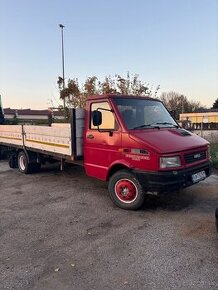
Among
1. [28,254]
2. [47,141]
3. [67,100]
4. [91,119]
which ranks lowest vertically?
[28,254]

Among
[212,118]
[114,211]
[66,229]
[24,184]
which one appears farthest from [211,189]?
[212,118]

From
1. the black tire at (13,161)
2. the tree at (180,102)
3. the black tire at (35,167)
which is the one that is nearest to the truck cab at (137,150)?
the black tire at (35,167)

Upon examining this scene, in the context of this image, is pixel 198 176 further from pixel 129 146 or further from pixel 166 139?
pixel 129 146

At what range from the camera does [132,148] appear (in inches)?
215

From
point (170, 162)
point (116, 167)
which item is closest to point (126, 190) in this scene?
point (116, 167)

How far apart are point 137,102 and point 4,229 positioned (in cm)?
360

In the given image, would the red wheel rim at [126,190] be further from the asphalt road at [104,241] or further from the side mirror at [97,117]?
the side mirror at [97,117]

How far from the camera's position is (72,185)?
7.82 meters

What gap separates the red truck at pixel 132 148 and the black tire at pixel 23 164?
7.69ft

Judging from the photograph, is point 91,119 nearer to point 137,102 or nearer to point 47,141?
point 137,102

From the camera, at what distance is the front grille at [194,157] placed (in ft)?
17.9

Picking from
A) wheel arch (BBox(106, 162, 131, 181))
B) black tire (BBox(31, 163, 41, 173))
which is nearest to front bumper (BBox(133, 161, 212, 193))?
wheel arch (BBox(106, 162, 131, 181))

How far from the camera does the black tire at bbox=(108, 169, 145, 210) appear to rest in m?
5.54

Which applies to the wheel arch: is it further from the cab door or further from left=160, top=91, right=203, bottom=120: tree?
left=160, top=91, right=203, bottom=120: tree
